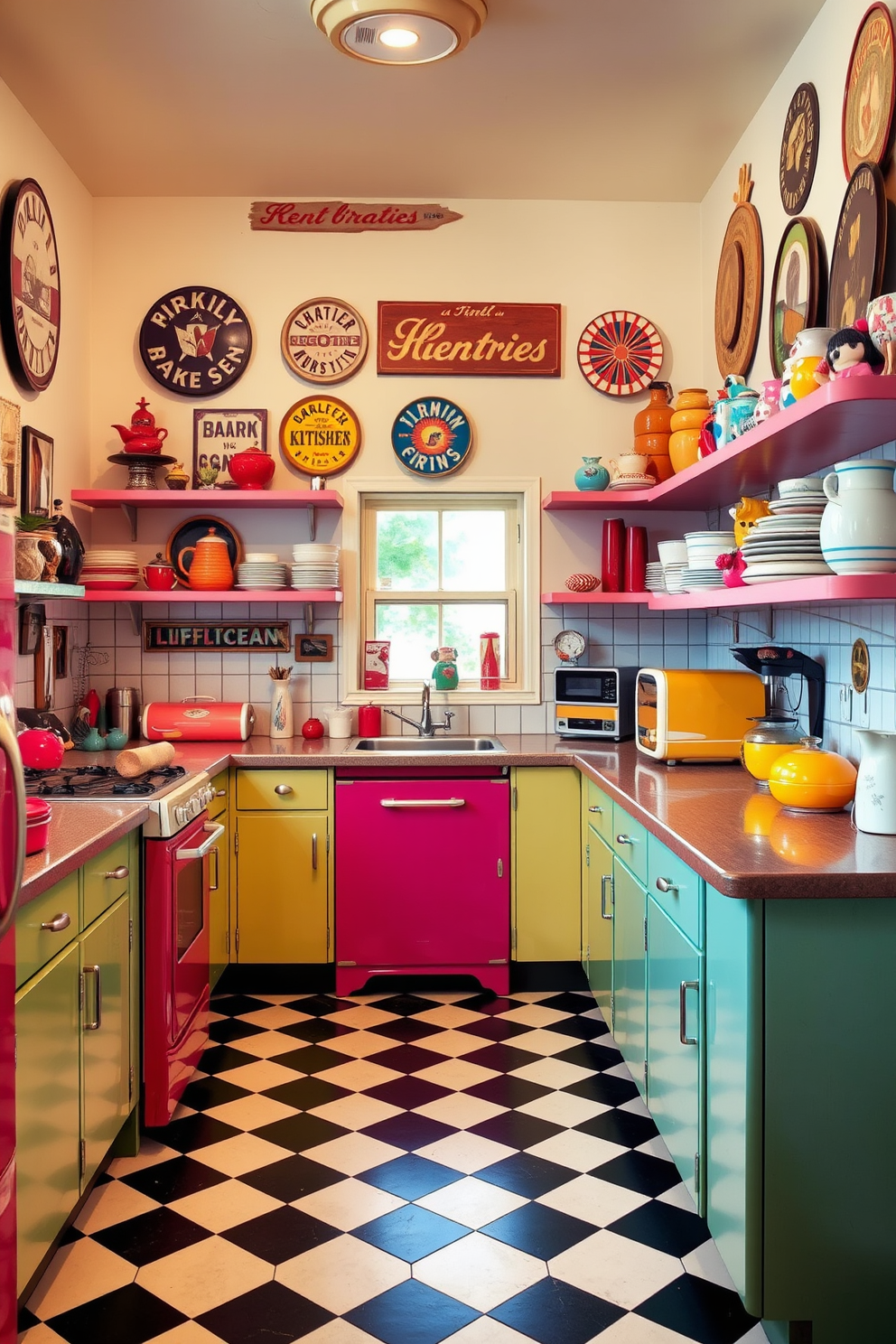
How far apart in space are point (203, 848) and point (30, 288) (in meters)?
1.95

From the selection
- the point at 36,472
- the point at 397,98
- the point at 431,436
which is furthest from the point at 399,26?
the point at 36,472

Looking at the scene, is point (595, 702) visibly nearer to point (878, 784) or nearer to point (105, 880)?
point (878, 784)

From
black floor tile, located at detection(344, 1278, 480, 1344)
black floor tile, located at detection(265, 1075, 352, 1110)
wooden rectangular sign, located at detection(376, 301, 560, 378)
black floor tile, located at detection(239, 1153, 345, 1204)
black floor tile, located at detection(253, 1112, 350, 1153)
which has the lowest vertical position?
black floor tile, located at detection(344, 1278, 480, 1344)

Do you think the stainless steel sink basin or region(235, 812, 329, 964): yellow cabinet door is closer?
region(235, 812, 329, 964): yellow cabinet door

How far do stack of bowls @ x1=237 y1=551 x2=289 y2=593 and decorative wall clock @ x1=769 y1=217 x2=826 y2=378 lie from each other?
6.30ft

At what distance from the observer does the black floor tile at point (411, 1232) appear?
88.0 inches

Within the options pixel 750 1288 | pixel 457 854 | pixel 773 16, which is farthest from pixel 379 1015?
pixel 773 16

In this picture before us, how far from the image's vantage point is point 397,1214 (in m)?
2.38

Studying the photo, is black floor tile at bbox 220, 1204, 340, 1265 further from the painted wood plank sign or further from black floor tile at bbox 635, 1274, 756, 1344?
the painted wood plank sign

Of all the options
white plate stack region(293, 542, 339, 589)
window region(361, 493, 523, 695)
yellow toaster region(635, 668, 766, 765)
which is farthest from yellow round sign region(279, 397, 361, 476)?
yellow toaster region(635, 668, 766, 765)

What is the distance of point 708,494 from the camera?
3.75 m

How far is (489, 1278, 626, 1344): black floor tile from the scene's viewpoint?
6.43 ft

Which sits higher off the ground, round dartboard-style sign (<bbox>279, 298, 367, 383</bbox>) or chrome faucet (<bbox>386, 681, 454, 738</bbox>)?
round dartboard-style sign (<bbox>279, 298, 367, 383</bbox>)

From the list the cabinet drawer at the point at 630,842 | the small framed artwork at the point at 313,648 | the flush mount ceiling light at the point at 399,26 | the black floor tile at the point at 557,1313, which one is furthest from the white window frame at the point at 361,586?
the black floor tile at the point at 557,1313
